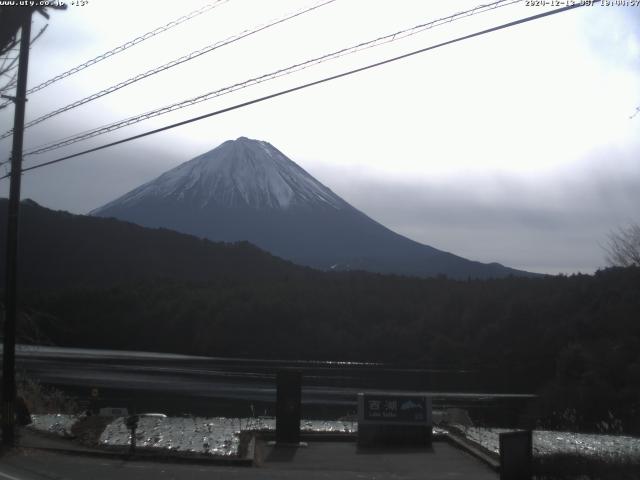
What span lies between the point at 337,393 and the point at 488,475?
33327 mm

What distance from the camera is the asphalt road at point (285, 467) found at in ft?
46.1

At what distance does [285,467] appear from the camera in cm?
1523

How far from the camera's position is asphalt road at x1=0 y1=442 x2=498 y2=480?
14.1 meters

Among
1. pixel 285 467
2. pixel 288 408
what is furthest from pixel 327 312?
pixel 285 467

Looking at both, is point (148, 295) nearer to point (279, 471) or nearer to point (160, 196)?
point (160, 196)

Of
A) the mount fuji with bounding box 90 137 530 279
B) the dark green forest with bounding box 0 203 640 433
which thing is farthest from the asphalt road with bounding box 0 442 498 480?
the mount fuji with bounding box 90 137 530 279

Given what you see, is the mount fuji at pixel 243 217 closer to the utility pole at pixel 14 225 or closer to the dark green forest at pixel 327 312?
the dark green forest at pixel 327 312

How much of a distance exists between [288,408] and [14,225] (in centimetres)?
699

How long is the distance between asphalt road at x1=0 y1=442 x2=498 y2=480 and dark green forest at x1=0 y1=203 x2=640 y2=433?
2561 cm

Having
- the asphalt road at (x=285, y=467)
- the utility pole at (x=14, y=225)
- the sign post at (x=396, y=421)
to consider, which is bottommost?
the asphalt road at (x=285, y=467)

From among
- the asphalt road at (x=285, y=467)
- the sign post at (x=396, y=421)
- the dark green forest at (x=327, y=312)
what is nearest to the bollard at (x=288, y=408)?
the asphalt road at (x=285, y=467)

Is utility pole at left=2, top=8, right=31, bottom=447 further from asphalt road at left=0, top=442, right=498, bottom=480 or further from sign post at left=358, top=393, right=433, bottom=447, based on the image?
sign post at left=358, top=393, right=433, bottom=447

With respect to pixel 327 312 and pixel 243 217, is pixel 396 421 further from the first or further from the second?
pixel 243 217

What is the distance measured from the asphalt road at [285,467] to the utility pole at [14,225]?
2186 millimetres
